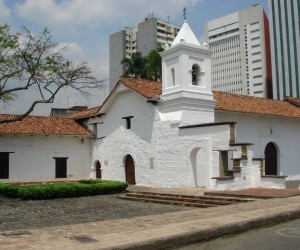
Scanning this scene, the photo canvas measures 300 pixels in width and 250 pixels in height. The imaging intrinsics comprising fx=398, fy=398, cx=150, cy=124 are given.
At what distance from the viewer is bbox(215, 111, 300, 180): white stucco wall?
22.1 meters

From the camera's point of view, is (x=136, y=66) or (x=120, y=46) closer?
(x=136, y=66)

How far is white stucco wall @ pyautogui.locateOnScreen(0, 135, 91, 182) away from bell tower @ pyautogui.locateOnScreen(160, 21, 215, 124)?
802 centimetres

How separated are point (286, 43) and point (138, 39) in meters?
31.1

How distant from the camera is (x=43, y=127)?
25016mm

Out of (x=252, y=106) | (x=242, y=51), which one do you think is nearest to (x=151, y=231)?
(x=252, y=106)

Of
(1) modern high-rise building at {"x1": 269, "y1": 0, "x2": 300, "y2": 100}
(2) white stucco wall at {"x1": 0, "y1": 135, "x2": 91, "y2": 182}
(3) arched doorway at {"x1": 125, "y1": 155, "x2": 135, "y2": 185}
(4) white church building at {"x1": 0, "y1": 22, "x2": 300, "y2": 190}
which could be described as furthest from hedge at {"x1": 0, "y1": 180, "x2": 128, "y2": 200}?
(1) modern high-rise building at {"x1": 269, "y1": 0, "x2": 300, "y2": 100}

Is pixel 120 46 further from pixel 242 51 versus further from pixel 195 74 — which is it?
pixel 195 74

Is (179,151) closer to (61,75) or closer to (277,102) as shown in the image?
(61,75)

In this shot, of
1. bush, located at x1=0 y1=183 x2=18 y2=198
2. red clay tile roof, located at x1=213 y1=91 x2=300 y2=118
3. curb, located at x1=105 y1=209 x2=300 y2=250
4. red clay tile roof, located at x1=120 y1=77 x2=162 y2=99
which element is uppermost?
red clay tile roof, located at x1=120 y1=77 x2=162 y2=99

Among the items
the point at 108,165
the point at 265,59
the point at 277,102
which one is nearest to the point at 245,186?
the point at 108,165

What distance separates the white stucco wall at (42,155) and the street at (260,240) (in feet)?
58.9

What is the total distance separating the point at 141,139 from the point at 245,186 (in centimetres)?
705

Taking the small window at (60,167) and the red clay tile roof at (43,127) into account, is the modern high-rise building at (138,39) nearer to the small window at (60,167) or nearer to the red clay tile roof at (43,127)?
the red clay tile roof at (43,127)

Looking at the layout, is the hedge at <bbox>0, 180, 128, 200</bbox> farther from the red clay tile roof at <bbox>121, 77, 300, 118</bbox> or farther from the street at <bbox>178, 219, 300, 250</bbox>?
the street at <bbox>178, 219, 300, 250</bbox>
